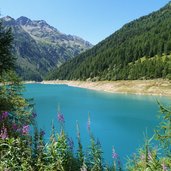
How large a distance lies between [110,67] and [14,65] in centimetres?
17635

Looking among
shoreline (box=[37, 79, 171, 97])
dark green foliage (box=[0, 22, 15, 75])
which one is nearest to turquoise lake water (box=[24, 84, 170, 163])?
dark green foliage (box=[0, 22, 15, 75])

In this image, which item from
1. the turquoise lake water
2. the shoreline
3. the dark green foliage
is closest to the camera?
the dark green foliage

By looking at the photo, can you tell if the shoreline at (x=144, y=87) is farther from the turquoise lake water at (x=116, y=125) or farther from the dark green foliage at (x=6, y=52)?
the dark green foliage at (x=6, y=52)

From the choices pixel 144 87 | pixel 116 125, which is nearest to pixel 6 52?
pixel 116 125

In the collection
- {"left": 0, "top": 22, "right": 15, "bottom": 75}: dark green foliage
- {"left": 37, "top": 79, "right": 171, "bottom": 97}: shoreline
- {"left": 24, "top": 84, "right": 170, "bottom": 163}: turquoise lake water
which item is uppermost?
{"left": 0, "top": 22, "right": 15, "bottom": 75}: dark green foliage

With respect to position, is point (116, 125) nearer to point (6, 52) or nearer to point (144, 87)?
point (6, 52)

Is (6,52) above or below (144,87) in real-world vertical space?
above

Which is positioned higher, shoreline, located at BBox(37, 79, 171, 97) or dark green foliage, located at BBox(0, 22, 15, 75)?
dark green foliage, located at BBox(0, 22, 15, 75)

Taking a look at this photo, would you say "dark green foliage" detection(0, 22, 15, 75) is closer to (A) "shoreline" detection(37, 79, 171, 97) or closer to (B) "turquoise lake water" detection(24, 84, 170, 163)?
(B) "turquoise lake water" detection(24, 84, 170, 163)

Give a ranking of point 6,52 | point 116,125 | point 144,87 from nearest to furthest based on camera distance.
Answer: point 6,52
point 116,125
point 144,87

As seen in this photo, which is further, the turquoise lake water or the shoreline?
the shoreline

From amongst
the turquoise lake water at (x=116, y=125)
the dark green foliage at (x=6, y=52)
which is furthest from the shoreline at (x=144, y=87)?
the dark green foliage at (x=6, y=52)

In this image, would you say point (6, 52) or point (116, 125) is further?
point (116, 125)

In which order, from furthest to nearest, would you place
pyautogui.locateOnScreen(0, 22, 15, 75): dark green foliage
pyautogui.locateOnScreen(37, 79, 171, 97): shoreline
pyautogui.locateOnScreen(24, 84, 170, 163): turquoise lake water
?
pyautogui.locateOnScreen(37, 79, 171, 97): shoreline, pyautogui.locateOnScreen(24, 84, 170, 163): turquoise lake water, pyautogui.locateOnScreen(0, 22, 15, 75): dark green foliage
